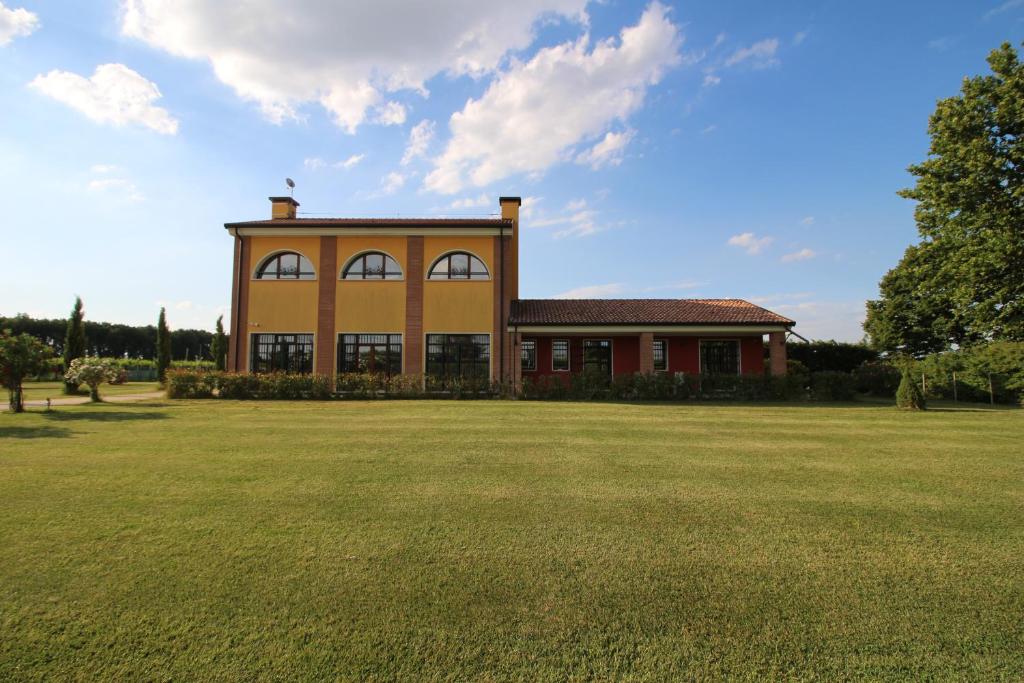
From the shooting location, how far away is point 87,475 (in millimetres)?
5867

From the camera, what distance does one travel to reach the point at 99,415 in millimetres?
12289

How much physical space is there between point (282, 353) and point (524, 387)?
415 inches

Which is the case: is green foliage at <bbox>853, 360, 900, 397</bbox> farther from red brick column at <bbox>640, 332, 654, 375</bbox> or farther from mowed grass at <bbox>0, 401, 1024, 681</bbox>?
mowed grass at <bbox>0, 401, 1024, 681</bbox>

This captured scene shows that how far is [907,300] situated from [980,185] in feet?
57.2

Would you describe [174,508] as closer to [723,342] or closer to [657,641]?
[657,641]

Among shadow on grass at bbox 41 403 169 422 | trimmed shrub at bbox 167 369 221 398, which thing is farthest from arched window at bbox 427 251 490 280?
shadow on grass at bbox 41 403 169 422

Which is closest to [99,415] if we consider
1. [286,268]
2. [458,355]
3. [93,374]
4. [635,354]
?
[93,374]

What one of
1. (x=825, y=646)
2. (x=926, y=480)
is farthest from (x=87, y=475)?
(x=926, y=480)

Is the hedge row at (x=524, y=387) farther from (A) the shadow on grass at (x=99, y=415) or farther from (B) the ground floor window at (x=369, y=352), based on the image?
(A) the shadow on grass at (x=99, y=415)

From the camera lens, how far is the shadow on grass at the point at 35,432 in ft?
28.9

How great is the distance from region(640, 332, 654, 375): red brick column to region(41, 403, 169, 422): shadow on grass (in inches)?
618

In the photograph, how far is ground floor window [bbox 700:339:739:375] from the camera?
72.3ft

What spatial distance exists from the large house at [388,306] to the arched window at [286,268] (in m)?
0.04

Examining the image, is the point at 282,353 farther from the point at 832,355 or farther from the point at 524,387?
the point at 832,355
